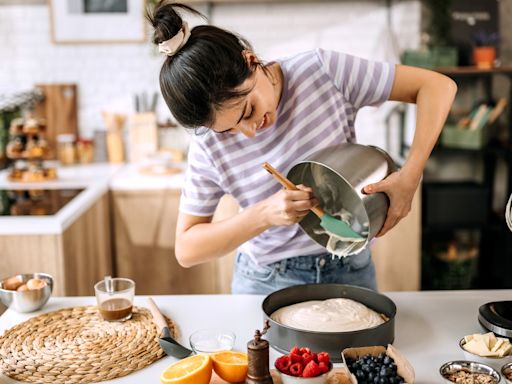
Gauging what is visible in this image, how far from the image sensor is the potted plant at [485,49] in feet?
12.5

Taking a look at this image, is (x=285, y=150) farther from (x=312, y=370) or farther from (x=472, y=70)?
(x=472, y=70)

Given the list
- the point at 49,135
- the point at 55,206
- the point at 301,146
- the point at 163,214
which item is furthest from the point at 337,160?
the point at 49,135

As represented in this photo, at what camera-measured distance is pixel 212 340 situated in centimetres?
152

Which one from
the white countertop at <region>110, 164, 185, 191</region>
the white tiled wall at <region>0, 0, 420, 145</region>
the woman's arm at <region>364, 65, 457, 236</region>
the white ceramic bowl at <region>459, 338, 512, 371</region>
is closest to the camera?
the white ceramic bowl at <region>459, 338, 512, 371</region>

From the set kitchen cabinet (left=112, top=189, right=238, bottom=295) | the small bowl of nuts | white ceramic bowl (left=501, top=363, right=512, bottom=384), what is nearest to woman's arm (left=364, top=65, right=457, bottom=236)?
white ceramic bowl (left=501, top=363, right=512, bottom=384)

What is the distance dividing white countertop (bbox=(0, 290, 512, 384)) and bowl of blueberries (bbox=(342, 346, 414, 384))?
0.10m

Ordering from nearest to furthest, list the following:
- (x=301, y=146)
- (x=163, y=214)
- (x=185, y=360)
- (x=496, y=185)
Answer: (x=185, y=360) → (x=301, y=146) → (x=163, y=214) → (x=496, y=185)

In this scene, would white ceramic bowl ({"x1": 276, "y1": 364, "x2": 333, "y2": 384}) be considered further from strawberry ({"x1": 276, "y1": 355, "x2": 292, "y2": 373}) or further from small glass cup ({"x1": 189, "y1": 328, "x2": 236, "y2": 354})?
small glass cup ({"x1": 189, "y1": 328, "x2": 236, "y2": 354})

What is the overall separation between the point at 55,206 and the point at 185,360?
1706 millimetres

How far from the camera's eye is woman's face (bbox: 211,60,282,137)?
1.55 m

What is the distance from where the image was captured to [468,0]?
3826 mm

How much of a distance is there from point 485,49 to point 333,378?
9.60ft

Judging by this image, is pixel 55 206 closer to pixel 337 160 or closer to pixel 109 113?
pixel 109 113

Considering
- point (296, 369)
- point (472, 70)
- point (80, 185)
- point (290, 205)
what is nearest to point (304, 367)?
point (296, 369)
